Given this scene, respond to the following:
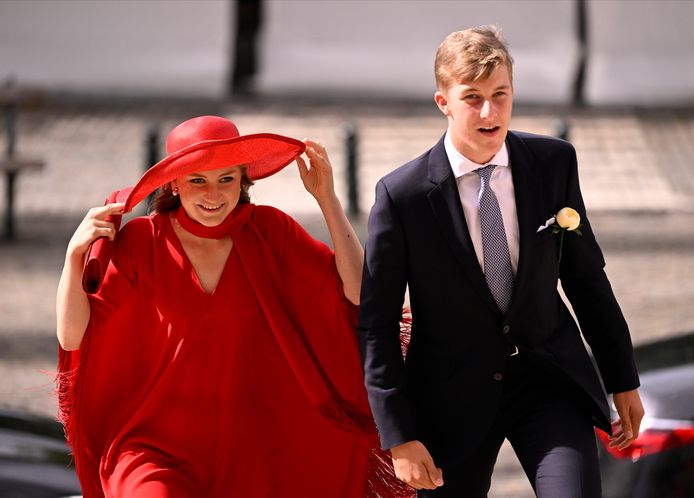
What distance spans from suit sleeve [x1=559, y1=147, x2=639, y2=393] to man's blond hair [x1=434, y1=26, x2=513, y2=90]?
0.44 m

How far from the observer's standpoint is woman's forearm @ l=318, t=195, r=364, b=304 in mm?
4414

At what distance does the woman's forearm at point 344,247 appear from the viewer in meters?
4.41

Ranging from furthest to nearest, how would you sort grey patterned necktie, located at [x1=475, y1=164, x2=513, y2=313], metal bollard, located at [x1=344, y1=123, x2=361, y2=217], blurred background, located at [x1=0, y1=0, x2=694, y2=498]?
blurred background, located at [x1=0, y1=0, x2=694, y2=498]
metal bollard, located at [x1=344, y1=123, x2=361, y2=217]
grey patterned necktie, located at [x1=475, y1=164, x2=513, y2=313]

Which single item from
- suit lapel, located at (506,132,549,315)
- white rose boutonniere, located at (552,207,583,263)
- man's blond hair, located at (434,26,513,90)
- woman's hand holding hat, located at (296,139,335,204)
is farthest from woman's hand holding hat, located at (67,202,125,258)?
white rose boutonniere, located at (552,207,583,263)

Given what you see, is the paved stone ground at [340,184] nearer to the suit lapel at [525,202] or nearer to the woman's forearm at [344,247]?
the woman's forearm at [344,247]

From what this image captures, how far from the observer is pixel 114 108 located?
2002 cm

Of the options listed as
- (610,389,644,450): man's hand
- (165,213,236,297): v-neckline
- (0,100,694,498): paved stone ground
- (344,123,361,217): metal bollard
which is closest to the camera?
(610,389,644,450): man's hand

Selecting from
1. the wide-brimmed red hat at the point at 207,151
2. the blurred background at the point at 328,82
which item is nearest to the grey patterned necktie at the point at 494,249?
the wide-brimmed red hat at the point at 207,151

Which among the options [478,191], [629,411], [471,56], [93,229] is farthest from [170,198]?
[629,411]

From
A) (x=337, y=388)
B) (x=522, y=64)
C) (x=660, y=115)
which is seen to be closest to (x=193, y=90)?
(x=522, y=64)

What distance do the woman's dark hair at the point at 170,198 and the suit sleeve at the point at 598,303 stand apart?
1038 mm

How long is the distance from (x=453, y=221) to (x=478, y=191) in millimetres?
126

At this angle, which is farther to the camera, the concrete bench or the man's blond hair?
the concrete bench

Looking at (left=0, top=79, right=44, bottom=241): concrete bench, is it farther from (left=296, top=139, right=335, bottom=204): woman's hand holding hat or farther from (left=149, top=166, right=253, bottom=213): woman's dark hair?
(left=296, top=139, right=335, bottom=204): woman's hand holding hat
